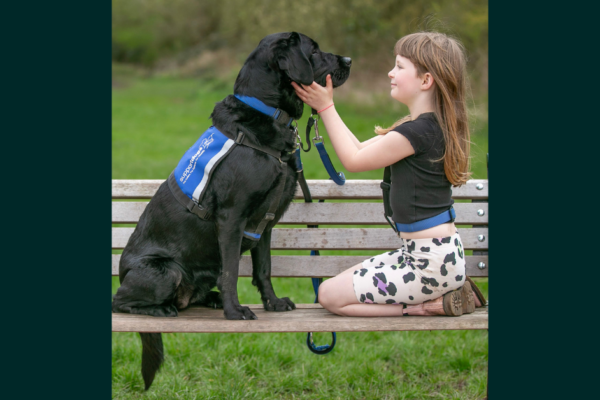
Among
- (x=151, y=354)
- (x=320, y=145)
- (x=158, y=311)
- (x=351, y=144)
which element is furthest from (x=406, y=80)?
(x=151, y=354)

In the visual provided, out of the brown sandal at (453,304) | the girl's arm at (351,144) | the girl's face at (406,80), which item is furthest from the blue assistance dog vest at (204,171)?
the brown sandal at (453,304)

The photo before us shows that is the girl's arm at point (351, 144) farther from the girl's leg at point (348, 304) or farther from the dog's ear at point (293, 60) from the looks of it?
the girl's leg at point (348, 304)

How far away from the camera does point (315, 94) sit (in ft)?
7.86

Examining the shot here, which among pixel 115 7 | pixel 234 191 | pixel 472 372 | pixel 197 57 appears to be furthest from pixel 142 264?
pixel 115 7

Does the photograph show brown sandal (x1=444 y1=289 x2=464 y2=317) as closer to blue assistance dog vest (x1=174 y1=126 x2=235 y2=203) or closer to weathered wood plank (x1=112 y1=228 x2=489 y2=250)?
weathered wood plank (x1=112 y1=228 x2=489 y2=250)

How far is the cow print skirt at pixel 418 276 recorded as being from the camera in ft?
7.83

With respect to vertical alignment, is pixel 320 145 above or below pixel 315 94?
below

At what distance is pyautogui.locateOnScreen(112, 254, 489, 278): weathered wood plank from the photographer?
3045 millimetres

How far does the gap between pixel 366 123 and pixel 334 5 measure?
3853mm

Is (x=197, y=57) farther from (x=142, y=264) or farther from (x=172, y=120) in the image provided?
(x=142, y=264)

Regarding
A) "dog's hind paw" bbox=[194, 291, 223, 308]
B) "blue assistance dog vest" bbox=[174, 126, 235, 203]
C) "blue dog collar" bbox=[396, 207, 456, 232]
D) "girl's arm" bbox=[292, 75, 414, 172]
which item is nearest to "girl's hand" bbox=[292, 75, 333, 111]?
"girl's arm" bbox=[292, 75, 414, 172]

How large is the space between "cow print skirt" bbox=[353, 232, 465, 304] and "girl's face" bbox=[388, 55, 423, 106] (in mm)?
649

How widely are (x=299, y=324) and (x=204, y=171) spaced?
31.0 inches

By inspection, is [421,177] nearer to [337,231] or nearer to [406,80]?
[406,80]
